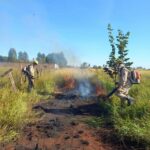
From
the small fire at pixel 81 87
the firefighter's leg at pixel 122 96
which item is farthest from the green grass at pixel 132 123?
the small fire at pixel 81 87

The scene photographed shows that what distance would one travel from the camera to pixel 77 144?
784 cm

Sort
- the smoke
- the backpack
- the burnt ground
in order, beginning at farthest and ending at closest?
the smoke, the backpack, the burnt ground

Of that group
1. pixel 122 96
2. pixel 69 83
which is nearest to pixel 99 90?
pixel 69 83

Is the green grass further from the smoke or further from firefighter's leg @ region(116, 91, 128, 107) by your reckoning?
the smoke

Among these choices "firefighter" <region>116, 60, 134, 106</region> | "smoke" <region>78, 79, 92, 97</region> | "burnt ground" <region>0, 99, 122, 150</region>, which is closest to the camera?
"burnt ground" <region>0, 99, 122, 150</region>

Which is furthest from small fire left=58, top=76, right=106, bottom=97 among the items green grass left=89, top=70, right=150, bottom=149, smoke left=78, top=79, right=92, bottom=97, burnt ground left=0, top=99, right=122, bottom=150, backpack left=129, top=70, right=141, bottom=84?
burnt ground left=0, top=99, right=122, bottom=150

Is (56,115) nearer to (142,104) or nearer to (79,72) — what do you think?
(142,104)

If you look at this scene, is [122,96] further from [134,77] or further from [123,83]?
[134,77]

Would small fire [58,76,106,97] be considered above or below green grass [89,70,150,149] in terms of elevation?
above

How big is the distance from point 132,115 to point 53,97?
7.96 m

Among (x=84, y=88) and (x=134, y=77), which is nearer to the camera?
(x=134, y=77)

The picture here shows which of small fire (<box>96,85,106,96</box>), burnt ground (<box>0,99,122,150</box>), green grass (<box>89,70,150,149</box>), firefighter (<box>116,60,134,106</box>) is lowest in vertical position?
burnt ground (<box>0,99,122,150</box>)

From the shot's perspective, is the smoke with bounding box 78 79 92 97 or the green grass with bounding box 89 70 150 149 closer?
the green grass with bounding box 89 70 150 149

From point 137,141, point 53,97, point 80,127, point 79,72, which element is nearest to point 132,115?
point 80,127
